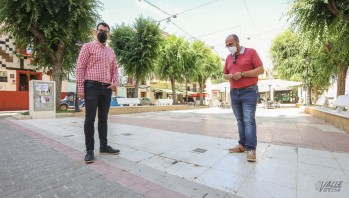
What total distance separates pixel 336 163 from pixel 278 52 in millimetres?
23418

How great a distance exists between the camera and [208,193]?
2014 millimetres

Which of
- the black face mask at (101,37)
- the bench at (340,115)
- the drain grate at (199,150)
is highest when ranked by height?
the black face mask at (101,37)

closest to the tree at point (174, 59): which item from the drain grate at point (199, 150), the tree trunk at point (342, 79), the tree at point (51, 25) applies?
the tree at point (51, 25)

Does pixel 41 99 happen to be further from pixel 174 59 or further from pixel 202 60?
pixel 202 60

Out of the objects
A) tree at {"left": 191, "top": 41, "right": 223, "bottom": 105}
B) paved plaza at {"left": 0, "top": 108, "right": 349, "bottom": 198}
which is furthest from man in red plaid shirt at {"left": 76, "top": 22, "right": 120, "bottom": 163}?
tree at {"left": 191, "top": 41, "right": 223, "bottom": 105}

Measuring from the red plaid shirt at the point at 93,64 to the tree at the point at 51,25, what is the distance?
8.21 m

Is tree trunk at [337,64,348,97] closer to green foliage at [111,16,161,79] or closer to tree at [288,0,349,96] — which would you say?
tree at [288,0,349,96]

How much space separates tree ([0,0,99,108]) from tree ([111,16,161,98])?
4550mm

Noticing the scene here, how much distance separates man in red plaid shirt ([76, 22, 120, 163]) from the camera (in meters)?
2.95

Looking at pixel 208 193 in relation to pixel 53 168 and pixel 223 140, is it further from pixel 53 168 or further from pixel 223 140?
pixel 223 140

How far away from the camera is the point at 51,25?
385 inches

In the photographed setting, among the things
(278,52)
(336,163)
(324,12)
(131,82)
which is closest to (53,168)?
(336,163)

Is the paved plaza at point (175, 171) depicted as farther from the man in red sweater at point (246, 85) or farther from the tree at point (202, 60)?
the tree at point (202, 60)

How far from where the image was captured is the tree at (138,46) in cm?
1577
